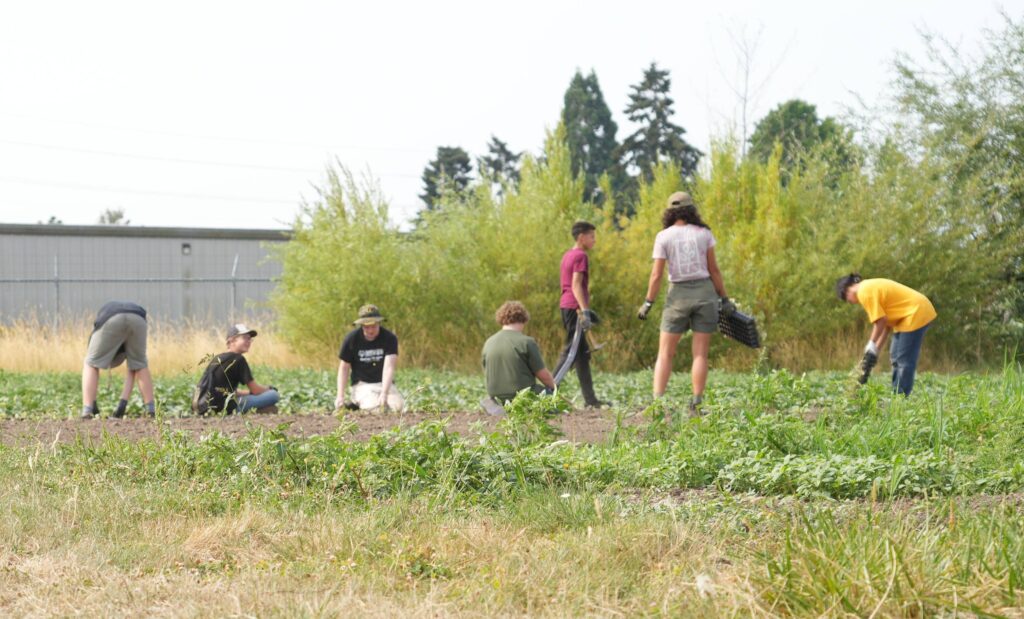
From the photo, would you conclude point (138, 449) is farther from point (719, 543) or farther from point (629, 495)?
point (719, 543)

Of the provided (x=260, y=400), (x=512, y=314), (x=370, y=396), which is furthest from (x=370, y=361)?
(x=512, y=314)

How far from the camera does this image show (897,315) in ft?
27.6

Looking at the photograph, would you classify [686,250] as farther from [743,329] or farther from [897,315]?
[897,315]

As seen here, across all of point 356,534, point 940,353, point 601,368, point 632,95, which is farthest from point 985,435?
point 632,95

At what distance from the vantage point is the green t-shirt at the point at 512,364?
7.86 m

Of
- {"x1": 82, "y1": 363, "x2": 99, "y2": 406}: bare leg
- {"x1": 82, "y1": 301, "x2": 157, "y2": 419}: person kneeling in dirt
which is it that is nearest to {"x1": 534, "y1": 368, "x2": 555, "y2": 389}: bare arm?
{"x1": 82, "y1": 301, "x2": 157, "y2": 419}: person kneeling in dirt

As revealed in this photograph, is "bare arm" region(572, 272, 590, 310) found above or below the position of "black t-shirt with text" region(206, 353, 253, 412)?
above

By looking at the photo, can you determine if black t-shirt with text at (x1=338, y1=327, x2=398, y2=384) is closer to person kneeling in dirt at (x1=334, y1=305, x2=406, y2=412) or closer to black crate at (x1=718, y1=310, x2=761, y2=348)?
person kneeling in dirt at (x1=334, y1=305, x2=406, y2=412)

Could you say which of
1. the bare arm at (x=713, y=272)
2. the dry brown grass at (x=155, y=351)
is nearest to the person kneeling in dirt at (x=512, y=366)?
the bare arm at (x=713, y=272)

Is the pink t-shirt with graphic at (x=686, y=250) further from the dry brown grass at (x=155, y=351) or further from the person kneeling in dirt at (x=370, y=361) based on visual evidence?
the dry brown grass at (x=155, y=351)

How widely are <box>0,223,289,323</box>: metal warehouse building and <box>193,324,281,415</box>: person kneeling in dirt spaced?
18331 mm

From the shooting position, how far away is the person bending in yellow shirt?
8297mm

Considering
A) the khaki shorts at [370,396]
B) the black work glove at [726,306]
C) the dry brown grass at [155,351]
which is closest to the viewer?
the black work glove at [726,306]

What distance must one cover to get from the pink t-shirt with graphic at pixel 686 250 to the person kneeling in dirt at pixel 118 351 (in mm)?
4404
